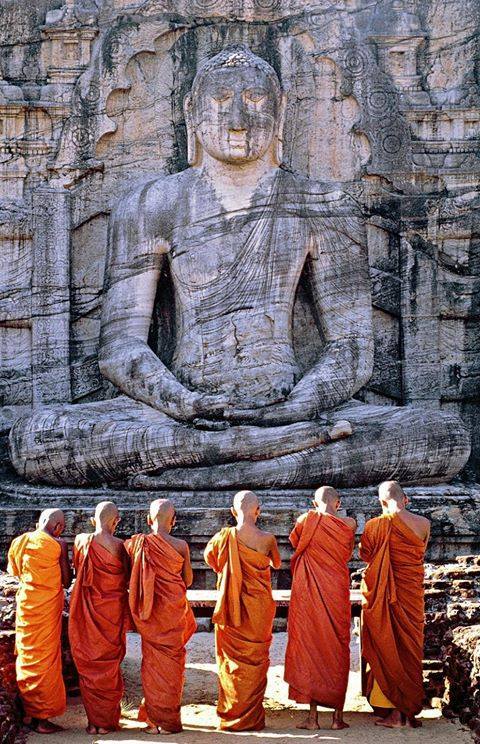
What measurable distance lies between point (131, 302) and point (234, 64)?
225cm

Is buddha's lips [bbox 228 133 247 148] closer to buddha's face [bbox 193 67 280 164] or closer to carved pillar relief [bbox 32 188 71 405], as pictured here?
buddha's face [bbox 193 67 280 164]

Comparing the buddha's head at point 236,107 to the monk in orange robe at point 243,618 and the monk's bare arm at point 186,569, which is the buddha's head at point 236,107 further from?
the monk's bare arm at point 186,569

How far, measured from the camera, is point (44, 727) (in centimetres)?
898

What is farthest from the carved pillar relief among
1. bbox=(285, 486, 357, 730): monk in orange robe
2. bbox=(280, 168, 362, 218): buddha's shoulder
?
bbox=(285, 486, 357, 730): monk in orange robe

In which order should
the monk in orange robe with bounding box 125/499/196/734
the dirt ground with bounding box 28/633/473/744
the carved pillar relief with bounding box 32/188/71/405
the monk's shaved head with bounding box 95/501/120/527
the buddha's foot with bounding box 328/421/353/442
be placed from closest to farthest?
1. the dirt ground with bounding box 28/633/473/744
2. the monk in orange robe with bounding box 125/499/196/734
3. the monk's shaved head with bounding box 95/501/120/527
4. the buddha's foot with bounding box 328/421/353/442
5. the carved pillar relief with bounding box 32/188/71/405

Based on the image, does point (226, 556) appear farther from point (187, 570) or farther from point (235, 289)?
point (235, 289)

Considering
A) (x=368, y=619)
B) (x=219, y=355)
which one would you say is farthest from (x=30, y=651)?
(x=219, y=355)

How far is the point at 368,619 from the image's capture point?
921 cm

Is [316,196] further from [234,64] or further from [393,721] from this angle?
[393,721]

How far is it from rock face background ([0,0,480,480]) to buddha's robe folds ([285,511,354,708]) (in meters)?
4.53

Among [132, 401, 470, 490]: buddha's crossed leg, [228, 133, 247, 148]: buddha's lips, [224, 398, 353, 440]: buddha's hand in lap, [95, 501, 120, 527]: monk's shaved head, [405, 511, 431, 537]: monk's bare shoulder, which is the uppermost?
[228, 133, 247, 148]: buddha's lips

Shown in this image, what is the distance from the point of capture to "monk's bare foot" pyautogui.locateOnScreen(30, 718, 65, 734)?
29.4 feet

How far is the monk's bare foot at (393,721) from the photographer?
29.5 ft

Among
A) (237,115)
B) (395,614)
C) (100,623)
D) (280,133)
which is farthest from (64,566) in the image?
(280,133)
